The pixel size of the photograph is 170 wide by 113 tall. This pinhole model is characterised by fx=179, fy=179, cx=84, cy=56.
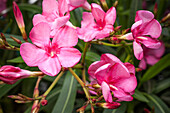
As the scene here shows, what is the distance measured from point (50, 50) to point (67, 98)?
0.86ft

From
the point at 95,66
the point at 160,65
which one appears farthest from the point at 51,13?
the point at 160,65

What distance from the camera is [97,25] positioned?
598 mm

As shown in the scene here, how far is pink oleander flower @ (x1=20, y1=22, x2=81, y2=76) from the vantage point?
506mm

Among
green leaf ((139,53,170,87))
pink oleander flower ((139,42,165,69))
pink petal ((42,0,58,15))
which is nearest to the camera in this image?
pink petal ((42,0,58,15))

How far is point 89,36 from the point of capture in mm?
546

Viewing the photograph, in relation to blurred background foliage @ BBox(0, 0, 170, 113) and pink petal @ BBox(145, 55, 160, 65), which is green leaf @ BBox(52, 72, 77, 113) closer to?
blurred background foliage @ BBox(0, 0, 170, 113)

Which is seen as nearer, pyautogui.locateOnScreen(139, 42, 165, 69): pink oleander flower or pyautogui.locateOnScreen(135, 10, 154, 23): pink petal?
pyautogui.locateOnScreen(135, 10, 154, 23): pink petal

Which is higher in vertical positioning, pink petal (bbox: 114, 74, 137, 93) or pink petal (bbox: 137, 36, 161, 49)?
pink petal (bbox: 137, 36, 161, 49)

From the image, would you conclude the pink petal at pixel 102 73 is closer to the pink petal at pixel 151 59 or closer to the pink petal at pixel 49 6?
the pink petal at pixel 49 6

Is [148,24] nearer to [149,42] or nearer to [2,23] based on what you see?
[149,42]

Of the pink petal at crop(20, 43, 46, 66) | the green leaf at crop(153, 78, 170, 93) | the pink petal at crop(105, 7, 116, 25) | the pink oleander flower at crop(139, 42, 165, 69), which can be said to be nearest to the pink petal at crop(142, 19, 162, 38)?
the pink petal at crop(105, 7, 116, 25)

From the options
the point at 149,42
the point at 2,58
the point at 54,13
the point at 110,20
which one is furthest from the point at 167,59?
the point at 2,58

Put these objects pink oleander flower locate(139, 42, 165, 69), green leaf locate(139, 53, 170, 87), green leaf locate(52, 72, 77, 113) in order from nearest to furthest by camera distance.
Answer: green leaf locate(52, 72, 77, 113) → green leaf locate(139, 53, 170, 87) → pink oleander flower locate(139, 42, 165, 69)

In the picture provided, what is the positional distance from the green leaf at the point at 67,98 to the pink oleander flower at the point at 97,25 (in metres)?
0.31
